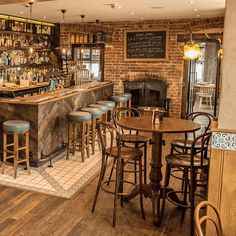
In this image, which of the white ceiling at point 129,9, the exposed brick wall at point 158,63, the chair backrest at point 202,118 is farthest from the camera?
the exposed brick wall at point 158,63

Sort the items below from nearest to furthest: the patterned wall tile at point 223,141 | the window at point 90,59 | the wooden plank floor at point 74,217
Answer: the patterned wall tile at point 223,141 < the wooden plank floor at point 74,217 < the window at point 90,59

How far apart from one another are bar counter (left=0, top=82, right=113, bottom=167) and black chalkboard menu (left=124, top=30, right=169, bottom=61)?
10.5ft

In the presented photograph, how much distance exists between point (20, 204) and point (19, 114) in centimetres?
166

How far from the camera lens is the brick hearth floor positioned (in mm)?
4188

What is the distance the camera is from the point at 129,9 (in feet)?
21.9

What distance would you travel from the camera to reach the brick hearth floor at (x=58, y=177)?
4188 mm

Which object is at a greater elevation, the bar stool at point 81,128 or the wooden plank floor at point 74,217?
the bar stool at point 81,128

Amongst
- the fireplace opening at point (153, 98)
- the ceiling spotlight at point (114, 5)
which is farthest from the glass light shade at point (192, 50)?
the fireplace opening at point (153, 98)

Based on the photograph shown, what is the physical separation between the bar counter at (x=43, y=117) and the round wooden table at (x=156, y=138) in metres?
1.69

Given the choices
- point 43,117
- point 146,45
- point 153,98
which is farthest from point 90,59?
point 43,117

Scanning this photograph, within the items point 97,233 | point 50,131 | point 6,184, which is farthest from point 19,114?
point 97,233

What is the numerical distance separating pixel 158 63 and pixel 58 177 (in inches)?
193

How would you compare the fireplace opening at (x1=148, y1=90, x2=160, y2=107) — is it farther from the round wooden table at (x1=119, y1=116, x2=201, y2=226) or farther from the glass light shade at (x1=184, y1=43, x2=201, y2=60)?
the round wooden table at (x1=119, y1=116, x2=201, y2=226)

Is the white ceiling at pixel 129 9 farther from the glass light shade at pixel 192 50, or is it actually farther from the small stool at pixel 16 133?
the small stool at pixel 16 133
